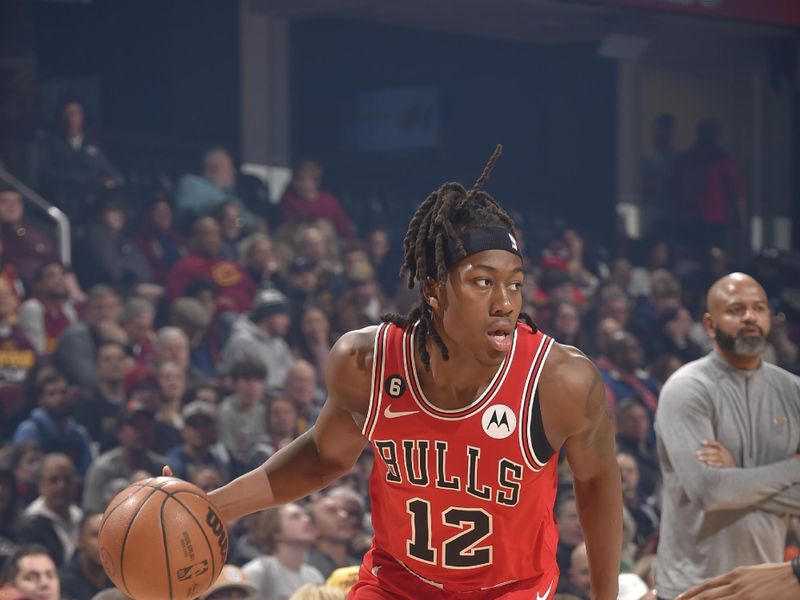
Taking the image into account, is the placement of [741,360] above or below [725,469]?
above

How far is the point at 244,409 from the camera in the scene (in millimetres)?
7199

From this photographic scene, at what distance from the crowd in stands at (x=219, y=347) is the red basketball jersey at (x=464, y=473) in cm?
128

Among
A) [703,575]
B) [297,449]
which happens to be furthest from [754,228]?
[297,449]

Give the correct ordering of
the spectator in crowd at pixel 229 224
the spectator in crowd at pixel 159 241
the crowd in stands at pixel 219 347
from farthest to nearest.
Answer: the spectator in crowd at pixel 229 224 → the spectator in crowd at pixel 159 241 → the crowd in stands at pixel 219 347

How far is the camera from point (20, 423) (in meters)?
6.76

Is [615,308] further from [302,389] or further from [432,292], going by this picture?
[432,292]

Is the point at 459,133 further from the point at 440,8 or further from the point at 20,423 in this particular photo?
the point at 20,423

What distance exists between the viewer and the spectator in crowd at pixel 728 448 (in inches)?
170

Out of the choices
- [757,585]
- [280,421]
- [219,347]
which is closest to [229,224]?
[219,347]

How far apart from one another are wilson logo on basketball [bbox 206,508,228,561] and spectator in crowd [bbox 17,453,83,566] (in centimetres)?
293

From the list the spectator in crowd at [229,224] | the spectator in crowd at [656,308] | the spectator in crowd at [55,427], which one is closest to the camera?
the spectator in crowd at [55,427]

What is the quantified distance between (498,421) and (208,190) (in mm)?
6246

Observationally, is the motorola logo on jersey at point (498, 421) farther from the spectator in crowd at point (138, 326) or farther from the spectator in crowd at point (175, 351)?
the spectator in crowd at point (138, 326)

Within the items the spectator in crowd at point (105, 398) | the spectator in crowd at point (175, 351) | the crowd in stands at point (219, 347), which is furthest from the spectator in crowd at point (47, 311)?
the spectator in crowd at point (175, 351)
